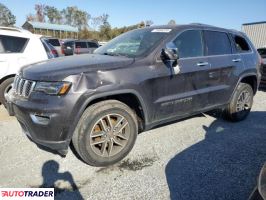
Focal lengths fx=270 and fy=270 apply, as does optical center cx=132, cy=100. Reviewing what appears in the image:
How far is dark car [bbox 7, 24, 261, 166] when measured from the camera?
307 centimetres

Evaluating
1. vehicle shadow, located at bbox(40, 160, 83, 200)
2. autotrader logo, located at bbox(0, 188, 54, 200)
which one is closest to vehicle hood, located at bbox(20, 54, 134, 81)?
vehicle shadow, located at bbox(40, 160, 83, 200)

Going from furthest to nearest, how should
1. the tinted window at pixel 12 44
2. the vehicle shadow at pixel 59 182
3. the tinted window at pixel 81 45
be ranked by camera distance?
the tinted window at pixel 81 45
the tinted window at pixel 12 44
the vehicle shadow at pixel 59 182

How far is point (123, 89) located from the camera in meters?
3.37

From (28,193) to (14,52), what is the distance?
4831 millimetres

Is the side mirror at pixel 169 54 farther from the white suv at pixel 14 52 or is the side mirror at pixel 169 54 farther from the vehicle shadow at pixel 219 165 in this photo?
the white suv at pixel 14 52

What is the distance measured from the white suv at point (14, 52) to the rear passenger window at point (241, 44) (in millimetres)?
4141

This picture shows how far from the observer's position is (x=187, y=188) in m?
2.93

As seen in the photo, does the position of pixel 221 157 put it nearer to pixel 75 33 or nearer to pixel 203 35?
pixel 203 35

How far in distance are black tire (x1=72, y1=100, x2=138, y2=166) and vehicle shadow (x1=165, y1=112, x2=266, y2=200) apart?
67 cm

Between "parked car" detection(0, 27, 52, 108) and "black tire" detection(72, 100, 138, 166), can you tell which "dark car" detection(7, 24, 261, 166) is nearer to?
"black tire" detection(72, 100, 138, 166)

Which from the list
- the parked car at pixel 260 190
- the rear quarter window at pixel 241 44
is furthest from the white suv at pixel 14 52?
the parked car at pixel 260 190

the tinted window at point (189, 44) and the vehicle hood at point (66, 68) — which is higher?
the tinted window at point (189, 44)

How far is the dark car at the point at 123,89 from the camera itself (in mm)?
3068

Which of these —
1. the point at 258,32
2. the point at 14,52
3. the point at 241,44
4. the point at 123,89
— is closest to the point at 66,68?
the point at 123,89
